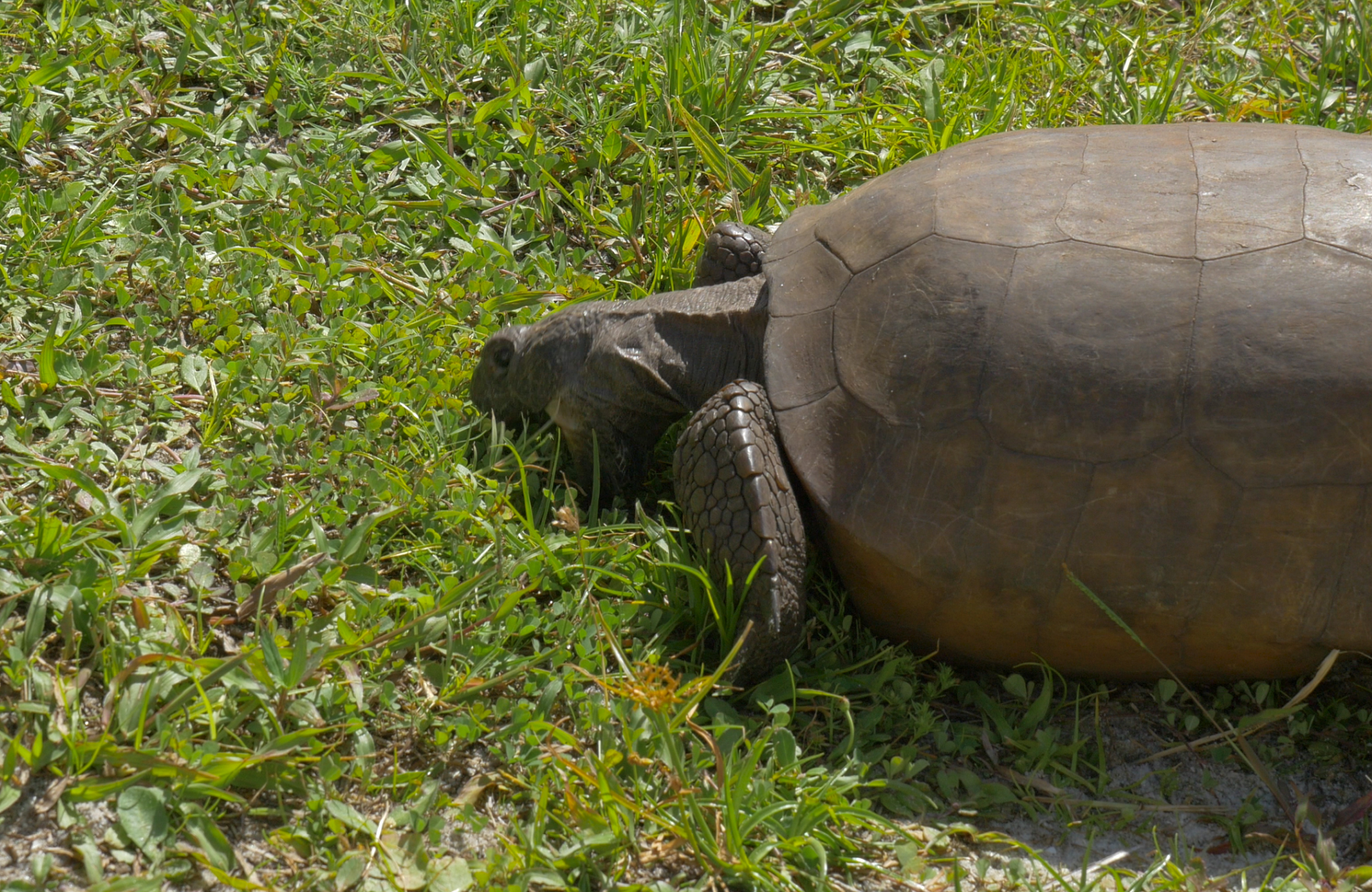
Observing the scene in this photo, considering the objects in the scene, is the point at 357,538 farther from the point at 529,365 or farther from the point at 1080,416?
the point at 1080,416

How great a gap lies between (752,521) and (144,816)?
5.04ft

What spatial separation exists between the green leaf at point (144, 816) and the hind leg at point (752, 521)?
4.49ft

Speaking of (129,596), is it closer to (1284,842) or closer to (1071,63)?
(1284,842)

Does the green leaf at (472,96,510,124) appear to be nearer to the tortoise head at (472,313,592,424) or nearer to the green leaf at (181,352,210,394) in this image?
the tortoise head at (472,313,592,424)

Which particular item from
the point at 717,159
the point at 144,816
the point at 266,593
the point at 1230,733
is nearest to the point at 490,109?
the point at 717,159

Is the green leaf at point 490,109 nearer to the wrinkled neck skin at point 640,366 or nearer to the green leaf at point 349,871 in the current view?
the wrinkled neck skin at point 640,366

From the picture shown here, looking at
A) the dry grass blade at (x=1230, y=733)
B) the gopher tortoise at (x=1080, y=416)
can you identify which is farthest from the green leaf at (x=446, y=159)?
the dry grass blade at (x=1230, y=733)

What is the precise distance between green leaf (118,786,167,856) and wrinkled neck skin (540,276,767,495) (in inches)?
59.1

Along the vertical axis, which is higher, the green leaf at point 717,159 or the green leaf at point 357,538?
the green leaf at point 717,159

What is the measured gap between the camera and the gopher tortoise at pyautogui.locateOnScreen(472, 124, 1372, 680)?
2791 millimetres

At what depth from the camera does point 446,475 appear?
3521mm

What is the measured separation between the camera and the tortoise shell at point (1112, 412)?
2.79 meters

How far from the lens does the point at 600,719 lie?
288cm

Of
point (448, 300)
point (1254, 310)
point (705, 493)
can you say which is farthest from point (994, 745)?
point (448, 300)
